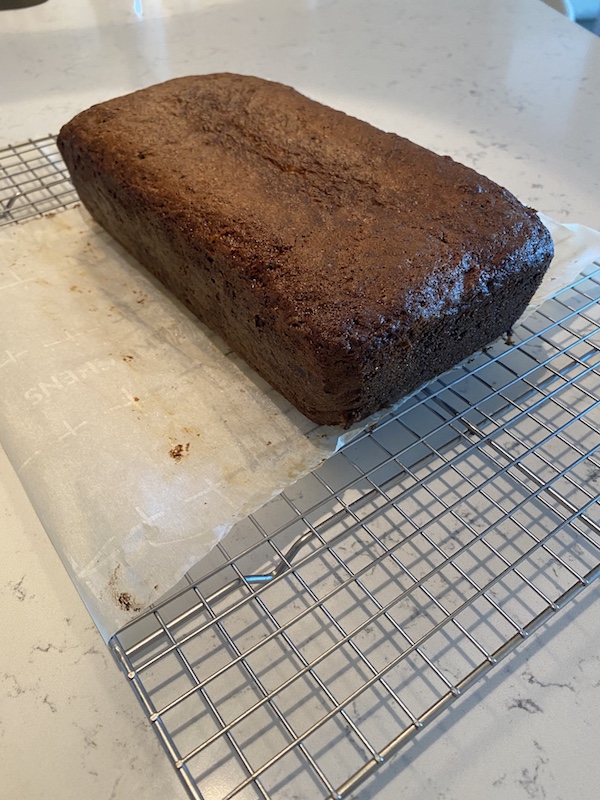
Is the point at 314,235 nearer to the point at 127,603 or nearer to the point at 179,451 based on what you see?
the point at 179,451

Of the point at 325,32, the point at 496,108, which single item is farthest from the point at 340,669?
the point at 325,32

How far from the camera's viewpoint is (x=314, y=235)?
92cm

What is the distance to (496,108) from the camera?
1.73 m

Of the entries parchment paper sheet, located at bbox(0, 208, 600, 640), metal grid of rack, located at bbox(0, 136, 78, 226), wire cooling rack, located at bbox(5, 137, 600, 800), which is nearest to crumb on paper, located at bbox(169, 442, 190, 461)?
parchment paper sheet, located at bbox(0, 208, 600, 640)

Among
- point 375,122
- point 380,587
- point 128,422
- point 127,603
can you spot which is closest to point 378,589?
point 380,587

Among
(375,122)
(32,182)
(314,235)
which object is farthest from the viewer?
(375,122)

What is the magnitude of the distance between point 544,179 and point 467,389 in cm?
71

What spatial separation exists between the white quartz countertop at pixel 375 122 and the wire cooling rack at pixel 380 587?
0.05m

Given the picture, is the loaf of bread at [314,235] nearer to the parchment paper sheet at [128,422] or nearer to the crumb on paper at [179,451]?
the parchment paper sheet at [128,422]

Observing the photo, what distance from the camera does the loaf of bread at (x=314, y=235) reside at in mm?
869

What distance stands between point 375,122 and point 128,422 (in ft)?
3.66

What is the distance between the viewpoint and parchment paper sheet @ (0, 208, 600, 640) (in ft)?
2.75

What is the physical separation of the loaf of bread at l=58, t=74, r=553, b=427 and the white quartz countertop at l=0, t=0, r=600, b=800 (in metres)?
0.40

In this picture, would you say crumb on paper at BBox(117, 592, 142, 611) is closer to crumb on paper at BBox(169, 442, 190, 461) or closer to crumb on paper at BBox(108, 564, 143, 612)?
crumb on paper at BBox(108, 564, 143, 612)
